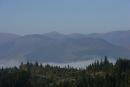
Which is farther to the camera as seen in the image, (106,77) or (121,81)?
(106,77)

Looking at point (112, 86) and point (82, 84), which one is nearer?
point (112, 86)

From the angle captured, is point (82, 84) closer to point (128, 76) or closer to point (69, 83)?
point (69, 83)

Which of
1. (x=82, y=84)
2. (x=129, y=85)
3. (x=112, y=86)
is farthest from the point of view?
(x=82, y=84)

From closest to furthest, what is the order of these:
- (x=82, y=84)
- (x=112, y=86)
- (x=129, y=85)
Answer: (x=129, y=85) → (x=112, y=86) → (x=82, y=84)

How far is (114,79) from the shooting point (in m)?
189

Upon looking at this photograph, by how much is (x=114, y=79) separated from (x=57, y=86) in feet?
87.1

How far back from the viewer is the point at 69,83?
196 meters

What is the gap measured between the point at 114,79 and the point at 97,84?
7.88 meters

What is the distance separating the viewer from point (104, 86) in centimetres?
18700

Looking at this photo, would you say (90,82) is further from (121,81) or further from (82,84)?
(121,81)

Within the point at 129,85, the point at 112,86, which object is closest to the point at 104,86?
the point at 112,86

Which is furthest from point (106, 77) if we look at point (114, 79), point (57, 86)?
point (57, 86)

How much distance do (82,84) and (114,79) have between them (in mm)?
15893

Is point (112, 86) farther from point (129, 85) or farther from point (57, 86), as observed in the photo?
point (57, 86)
